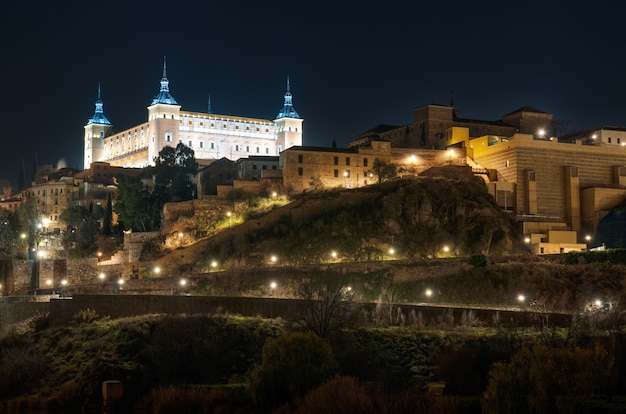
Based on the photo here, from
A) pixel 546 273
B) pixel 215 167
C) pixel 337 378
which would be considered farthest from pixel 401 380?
pixel 215 167

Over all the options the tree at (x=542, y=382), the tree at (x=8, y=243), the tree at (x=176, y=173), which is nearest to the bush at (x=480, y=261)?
the tree at (x=542, y=382)

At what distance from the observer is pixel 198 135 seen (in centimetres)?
10788

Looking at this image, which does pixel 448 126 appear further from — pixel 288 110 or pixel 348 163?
pixel 288 110

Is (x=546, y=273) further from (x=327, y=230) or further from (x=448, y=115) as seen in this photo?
(x=448, y=115)

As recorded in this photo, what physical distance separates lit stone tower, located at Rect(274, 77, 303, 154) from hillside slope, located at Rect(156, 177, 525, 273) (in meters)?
54.7

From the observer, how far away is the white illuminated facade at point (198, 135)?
4166 inches

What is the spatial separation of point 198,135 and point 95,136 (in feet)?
75.2

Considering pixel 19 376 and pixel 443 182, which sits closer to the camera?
pixel 19 376

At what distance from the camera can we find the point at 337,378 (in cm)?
2625

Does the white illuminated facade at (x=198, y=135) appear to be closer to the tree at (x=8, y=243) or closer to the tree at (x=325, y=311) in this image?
the tree at (x=8, y=243)

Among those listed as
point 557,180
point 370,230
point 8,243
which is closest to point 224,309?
point 370,230

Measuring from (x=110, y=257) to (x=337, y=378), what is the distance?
39.5 meters

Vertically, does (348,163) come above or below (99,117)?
below

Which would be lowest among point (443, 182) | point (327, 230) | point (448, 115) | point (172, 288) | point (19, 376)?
point (19, 376)
